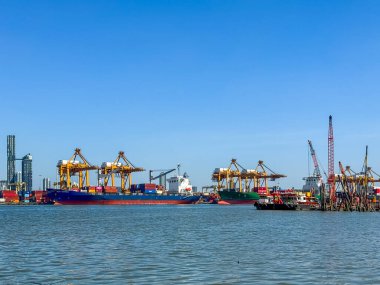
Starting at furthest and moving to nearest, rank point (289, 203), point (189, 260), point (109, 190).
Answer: point (109, 190) < point (289, 203) < point (189, 260)

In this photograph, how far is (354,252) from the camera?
116ft

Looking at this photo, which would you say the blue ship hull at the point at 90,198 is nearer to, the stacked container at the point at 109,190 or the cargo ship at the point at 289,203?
the stacked container at the point at 109,190

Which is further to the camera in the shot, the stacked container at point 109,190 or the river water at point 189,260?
the stacked container at point 109,190

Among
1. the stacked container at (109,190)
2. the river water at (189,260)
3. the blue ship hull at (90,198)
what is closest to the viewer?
the river water at (189,260)

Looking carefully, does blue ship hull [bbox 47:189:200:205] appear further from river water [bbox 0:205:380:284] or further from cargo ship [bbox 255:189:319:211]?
river water [bbox 0:205:380:284]

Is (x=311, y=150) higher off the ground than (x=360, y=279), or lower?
higher

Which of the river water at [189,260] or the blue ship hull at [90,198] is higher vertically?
the river water at [189,260]

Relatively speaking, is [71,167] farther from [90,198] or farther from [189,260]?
[189,260]

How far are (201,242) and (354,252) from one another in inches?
459

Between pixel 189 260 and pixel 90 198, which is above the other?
pixel 189 260

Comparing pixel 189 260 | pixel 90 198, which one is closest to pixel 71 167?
pixel 90 198

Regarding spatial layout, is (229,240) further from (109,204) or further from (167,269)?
(109,204)

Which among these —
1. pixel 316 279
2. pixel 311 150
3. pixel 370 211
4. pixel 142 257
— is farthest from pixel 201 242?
pixel 311 150

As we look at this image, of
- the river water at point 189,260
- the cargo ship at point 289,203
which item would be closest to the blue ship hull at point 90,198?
the cargo ship at point 289,203
